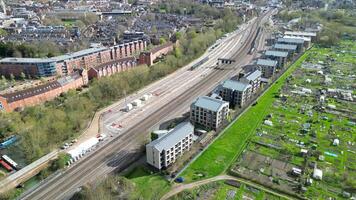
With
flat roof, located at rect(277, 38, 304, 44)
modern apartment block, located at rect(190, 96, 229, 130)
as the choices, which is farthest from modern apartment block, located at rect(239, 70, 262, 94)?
flat roof, located at rect(277, 38, 304, 44)

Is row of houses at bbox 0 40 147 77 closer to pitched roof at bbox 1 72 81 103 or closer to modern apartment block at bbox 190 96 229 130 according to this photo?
pitched roof at bbox 1 72 81 103

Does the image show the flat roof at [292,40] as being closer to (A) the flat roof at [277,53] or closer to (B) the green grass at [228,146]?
(A) the flat roof at [277,53]

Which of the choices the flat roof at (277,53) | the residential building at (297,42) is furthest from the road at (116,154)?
the residential building at (297,42)

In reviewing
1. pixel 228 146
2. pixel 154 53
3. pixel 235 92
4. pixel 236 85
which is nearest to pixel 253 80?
pixel 236 85

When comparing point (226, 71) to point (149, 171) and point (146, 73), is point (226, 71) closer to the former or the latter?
point (146, 73)

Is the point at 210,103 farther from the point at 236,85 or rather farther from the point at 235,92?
the point at 236,85

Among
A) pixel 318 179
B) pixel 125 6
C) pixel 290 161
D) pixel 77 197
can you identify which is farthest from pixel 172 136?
pixel 125 6
